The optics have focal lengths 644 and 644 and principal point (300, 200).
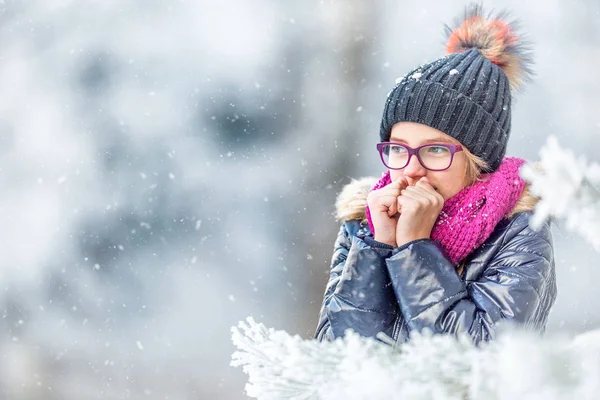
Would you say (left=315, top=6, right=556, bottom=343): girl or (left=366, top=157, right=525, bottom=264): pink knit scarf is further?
(left=366, top=157, right=525, bottom=264): pink knit scarf

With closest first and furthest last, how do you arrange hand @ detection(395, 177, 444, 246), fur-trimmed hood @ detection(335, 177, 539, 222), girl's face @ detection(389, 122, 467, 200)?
hand @ detection(395, 177, 444, 246), girl's face @ detection(389, 122, 467, 200), fur-trimmed hood @ detection(335, 177, 539, 222)

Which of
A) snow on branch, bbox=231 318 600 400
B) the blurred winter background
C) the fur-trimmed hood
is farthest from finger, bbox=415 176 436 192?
the blurred winter background

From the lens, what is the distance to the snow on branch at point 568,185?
0.40 meters

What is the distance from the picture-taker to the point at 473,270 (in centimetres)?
138

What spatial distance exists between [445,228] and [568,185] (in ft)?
3.25

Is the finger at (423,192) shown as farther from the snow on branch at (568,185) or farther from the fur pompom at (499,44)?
the snow on branch at (568,185)

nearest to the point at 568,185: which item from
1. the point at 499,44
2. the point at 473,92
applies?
the point at 473,92

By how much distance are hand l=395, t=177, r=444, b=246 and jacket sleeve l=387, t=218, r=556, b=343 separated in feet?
A: 0.11

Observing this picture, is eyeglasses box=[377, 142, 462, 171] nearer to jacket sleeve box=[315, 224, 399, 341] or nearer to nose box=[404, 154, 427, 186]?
nose box=[404, 154, 427, 186]

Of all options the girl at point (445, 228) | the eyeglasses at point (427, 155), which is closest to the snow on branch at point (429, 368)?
the girl at point (445, 228)

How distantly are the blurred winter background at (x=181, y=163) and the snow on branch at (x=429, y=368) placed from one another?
3127 mm

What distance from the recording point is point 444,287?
121cm

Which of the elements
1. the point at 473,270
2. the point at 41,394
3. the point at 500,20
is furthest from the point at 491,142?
the point at 41,394

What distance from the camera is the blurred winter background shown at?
3791mm
